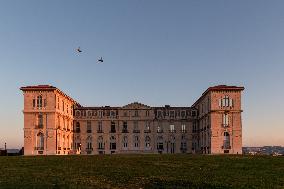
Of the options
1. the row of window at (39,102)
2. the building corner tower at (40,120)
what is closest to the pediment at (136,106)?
the building corner tower at (40,120)

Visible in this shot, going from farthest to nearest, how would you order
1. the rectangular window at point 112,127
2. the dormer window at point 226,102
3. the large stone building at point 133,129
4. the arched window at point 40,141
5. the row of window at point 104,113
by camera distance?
1. the rectangular window at point 112,127
2. the row of window at point 104,113
3. the large stone building at point 133,129
4. the arched window at point 40,141
5. the dormer window at point 226,102

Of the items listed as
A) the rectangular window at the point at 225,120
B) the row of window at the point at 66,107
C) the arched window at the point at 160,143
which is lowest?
the arched window at the point at 160,143

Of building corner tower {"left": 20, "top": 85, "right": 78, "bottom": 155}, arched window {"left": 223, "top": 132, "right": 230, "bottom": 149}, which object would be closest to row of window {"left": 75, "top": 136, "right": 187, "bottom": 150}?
building corner tower {"left": 20, "top": 85, "right": 78, "bottom": 155}

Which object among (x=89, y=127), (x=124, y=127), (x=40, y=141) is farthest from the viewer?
(x=124, y=127)

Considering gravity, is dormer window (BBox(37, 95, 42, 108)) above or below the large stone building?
Result: above

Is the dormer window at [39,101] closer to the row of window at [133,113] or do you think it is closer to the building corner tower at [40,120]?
the building corner tower at [40,120]

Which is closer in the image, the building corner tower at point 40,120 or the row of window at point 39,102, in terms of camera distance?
the building corner tower at point 40,120

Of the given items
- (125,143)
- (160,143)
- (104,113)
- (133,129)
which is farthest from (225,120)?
(104,113)

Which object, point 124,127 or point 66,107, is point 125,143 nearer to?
point 124,127

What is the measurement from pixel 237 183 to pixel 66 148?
7980 cm

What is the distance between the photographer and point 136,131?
106625mm

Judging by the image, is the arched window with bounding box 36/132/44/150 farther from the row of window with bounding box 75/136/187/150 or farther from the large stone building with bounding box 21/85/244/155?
the row of window with bounding box 75/136/187/150

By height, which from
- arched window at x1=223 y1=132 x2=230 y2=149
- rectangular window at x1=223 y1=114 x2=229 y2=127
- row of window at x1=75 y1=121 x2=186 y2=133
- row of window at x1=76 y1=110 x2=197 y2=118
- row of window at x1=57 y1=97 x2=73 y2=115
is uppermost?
row of window at x1=57 y1=97 x2=73 y2=115

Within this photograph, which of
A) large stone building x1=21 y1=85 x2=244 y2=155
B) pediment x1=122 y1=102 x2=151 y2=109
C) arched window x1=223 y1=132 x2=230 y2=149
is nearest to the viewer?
arched window x1=223 y1=132 x2=230 y2=149
